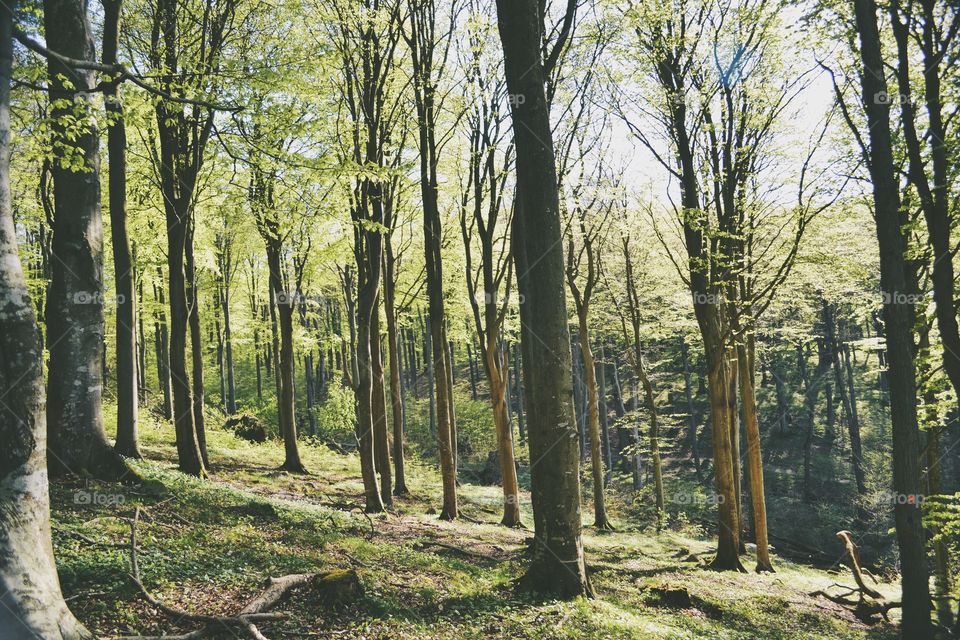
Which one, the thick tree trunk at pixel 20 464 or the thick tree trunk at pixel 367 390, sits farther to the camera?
the thick tree trunk at pixel 367 390

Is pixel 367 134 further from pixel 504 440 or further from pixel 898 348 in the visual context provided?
pixel 898 348

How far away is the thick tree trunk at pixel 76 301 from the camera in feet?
22.9

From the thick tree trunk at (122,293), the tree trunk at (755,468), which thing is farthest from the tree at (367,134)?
the tree trunk at (755,468)

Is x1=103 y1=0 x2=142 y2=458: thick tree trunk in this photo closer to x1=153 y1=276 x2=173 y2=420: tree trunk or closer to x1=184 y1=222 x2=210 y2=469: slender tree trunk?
x1=184 y1=222 x2=210 y2=469: slender tree trunk

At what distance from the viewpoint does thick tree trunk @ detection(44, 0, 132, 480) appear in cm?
697

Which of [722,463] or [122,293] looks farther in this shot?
[722,463]

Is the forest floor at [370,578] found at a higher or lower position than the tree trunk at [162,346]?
lower

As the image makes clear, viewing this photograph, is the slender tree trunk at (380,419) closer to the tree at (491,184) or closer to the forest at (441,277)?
the forest at (441,277)

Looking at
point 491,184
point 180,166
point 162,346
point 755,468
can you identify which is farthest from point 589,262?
point 162,346

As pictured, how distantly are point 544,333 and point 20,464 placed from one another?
431cm

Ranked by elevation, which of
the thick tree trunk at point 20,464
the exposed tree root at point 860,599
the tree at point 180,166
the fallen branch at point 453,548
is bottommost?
the exposed tree root at point 860,599

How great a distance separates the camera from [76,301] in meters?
7.06

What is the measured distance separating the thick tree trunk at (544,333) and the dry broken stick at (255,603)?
2056 mm

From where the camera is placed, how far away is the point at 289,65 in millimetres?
9359
